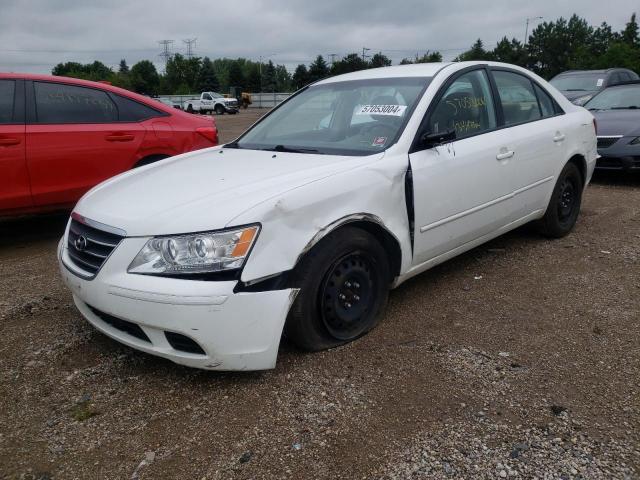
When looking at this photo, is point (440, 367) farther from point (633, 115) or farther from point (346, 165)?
point (633, 115)

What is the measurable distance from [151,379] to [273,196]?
1113 mm

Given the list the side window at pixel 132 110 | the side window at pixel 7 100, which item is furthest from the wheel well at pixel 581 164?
the side window at pixel 7 100

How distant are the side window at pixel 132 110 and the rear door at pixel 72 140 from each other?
5 centimetres

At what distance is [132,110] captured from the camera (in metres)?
5.29

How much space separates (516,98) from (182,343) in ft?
10.4

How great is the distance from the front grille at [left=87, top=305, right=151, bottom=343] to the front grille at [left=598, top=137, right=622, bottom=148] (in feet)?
22.1

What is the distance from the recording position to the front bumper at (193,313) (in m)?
2.32

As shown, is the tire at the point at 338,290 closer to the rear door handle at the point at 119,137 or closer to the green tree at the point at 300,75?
the rear door handle at the point at 119,137

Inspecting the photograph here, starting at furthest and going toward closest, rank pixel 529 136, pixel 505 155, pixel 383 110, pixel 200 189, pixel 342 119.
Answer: pixel 529 136, pixel 505 155, pixel 342 119, pixel 383 110, pixel 200 189

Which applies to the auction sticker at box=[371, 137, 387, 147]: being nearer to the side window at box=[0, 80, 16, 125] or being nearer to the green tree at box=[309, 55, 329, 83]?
the side window at box=[0, 80, 16, 125]

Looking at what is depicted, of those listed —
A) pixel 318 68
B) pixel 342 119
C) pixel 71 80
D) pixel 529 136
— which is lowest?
pixel 529 136

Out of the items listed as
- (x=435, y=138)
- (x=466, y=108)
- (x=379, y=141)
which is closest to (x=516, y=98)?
(x=466, y=108)

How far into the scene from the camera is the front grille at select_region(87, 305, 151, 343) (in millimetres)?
2525

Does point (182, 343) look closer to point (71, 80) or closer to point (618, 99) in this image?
point (71, 80)
